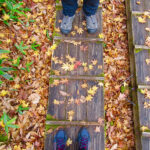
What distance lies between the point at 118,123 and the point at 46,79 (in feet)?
5.46

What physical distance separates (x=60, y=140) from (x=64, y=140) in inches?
3.3

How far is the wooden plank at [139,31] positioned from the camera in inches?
122

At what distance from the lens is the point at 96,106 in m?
2.70

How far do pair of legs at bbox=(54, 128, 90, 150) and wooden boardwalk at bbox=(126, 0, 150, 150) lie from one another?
0.99 metres

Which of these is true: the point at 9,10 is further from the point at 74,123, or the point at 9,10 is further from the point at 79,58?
the point at 74,123

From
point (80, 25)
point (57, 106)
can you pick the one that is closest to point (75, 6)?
point (80, 25)

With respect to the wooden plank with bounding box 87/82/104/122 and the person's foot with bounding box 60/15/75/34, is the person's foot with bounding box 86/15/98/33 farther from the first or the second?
the wooden plank with bounding box 87/82/104/122

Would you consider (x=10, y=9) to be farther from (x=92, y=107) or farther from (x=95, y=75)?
(x=92, y=107)

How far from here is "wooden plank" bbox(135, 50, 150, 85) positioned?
2.87 metres

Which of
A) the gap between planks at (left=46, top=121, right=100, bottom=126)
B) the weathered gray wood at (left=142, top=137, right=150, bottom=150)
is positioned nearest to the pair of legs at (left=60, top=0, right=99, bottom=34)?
the gap between planks at (left=46, top=121, right=100, bottom=126)

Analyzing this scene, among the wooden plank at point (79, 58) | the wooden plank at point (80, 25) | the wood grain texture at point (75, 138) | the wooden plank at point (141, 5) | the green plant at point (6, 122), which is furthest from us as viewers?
the wooden plank at point (141, 5)

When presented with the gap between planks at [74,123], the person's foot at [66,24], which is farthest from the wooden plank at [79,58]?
the gap between planks at [74,123]

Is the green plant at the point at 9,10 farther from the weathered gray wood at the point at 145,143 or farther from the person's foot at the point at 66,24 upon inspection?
the weathered gray wood at the point at 145,143

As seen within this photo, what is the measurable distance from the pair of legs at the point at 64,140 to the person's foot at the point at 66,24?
77.5 inches
